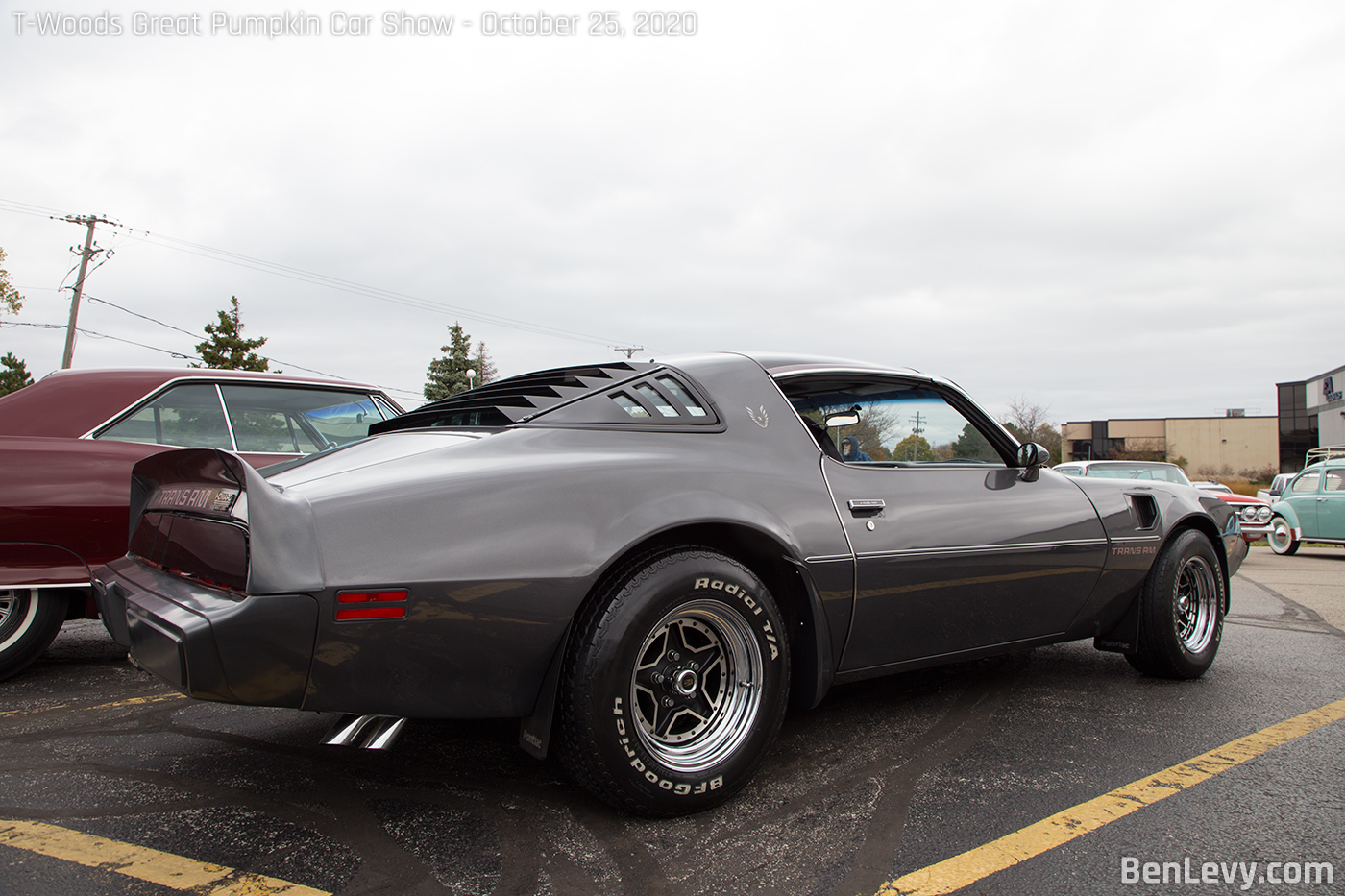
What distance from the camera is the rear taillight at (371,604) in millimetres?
1844

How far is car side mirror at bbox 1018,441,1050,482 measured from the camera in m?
3.32

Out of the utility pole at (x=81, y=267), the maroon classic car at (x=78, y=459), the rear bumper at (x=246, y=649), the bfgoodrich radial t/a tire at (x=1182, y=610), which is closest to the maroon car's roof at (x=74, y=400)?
the maroon classic car at (x=78, y=459)

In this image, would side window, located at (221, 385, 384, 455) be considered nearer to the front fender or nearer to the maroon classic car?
the maroon classic car

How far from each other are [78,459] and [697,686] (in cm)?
315

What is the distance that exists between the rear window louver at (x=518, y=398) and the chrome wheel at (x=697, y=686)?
783 millimetres

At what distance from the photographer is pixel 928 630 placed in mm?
2816

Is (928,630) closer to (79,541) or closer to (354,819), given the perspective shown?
(354,819)

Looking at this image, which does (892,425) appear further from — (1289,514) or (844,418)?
(1289,514)

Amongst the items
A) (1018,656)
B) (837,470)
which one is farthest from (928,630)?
(1018,656)

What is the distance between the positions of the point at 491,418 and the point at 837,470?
1.16 metres

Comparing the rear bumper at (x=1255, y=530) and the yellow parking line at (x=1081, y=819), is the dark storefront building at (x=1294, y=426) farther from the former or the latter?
the yellow parking line at (x=1081, y=819)

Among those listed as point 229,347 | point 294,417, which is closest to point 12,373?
point 229,347

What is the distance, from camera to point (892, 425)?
10.4 feet

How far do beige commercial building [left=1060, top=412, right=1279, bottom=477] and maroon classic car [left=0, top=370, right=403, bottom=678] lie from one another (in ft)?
192
